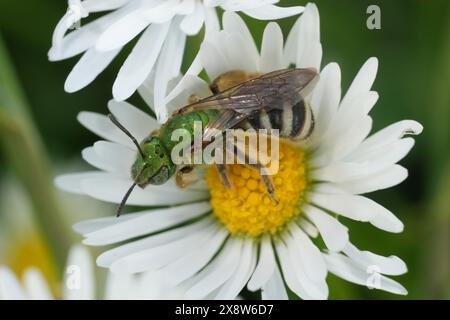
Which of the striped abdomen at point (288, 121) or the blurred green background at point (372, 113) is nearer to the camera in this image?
the striped abdomen at point (288, 121)

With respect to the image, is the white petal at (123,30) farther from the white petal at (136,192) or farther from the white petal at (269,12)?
the white petal at (136,192)

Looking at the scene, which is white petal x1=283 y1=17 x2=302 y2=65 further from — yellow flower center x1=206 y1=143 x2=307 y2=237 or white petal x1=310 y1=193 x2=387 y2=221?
white petal x1=310 y1=193 x2=387 y2=221

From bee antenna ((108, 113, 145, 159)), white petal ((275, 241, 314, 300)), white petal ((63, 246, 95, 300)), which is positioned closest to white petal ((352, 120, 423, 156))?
white petal ((275, 241, 314, 300))

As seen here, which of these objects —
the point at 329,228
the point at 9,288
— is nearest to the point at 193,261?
the point at 329,228

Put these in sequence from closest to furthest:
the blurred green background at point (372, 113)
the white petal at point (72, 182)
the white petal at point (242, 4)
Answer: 1. the white petal at point (242, 4)
2. the white petal at point (72, 182)
3. the blurred green background at point (372, 113)

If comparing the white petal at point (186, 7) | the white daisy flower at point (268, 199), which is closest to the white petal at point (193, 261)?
the white daisy flower at point (268, 199)

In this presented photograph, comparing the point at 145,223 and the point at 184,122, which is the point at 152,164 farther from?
the point at 145,223
